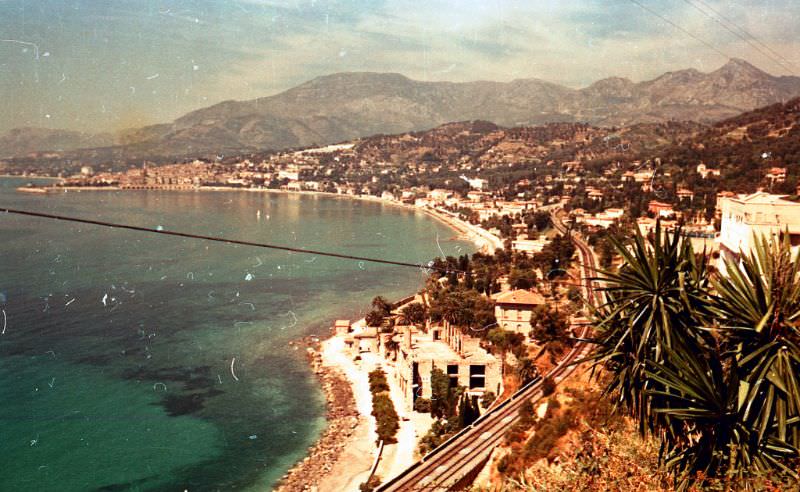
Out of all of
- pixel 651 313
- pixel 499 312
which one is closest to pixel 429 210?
pixel 499 312

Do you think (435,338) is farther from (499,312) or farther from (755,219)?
(755,219)

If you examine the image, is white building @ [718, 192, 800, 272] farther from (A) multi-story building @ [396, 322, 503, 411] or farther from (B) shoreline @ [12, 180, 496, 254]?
(B) shoreline @ [12, 180, 496, 254]

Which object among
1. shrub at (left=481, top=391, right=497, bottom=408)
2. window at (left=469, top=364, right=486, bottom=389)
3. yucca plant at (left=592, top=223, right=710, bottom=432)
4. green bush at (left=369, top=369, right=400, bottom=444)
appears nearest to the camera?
yucca plant at (left=592, top=223, right=710, bottom=432)

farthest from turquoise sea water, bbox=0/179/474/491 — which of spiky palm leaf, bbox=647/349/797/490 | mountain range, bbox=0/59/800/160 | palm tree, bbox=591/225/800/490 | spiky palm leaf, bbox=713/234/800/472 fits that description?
mountain range, bbox=0/59/800/160

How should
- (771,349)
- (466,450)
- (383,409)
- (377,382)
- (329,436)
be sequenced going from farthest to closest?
(377,382), (383,409), (329,436), (466,450), (771,349)

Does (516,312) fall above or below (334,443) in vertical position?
above

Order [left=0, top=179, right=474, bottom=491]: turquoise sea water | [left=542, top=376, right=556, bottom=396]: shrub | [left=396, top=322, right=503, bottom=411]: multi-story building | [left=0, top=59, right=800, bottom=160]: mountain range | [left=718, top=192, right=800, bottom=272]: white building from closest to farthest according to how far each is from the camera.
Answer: [left=718, top=192, right=800, bottom=272]: white building < [left=542, top=376, right=556, bottom=396]: shrub < [left=0, top=179, right=474, bottom=491]: turquoise sea water < [left=396, top=322, right=503, bottom=411]: multi-story building < [left=0, top=59, right=800, bottom=160]: mountain range
